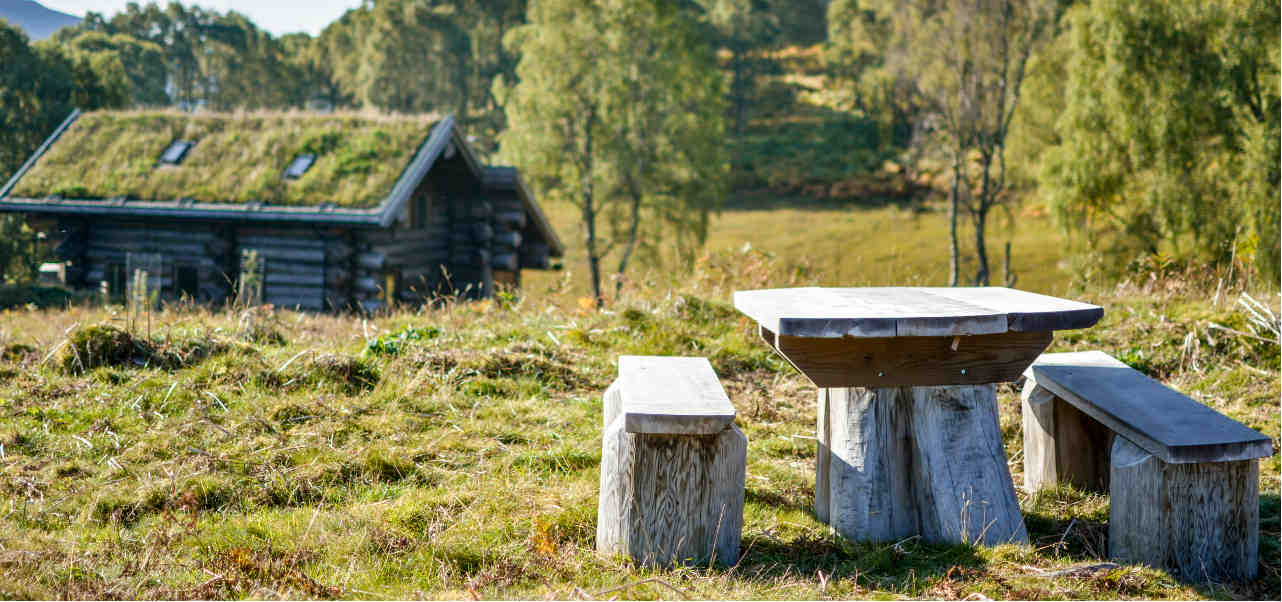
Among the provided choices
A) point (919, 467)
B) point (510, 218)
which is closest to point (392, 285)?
point (510, 218)

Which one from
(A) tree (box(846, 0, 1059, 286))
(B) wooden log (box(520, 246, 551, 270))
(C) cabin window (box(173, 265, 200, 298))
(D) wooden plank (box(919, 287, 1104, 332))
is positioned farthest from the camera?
(A) tree (box(846, 0, 1059, 286))

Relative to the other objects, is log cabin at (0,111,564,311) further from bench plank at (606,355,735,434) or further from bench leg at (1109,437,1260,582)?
bench leg at (1109,437,1260,582)

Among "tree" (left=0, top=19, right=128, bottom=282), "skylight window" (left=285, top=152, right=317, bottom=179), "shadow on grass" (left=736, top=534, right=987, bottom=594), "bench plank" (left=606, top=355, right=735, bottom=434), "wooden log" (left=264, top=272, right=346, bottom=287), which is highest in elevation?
"tree" (left=0, top=19, right=128, bottom=282)

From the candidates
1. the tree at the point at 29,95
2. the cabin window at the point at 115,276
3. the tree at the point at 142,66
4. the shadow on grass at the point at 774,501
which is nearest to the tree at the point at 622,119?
A: the cabin window at the point at 115,276

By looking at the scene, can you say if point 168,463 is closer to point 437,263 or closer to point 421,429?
point 421,429

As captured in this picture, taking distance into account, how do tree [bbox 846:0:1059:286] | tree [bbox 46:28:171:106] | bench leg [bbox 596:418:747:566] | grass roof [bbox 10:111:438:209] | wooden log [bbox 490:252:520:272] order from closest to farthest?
1. bench leg [bbox 596:418:747:566]
2. grass roof [bbox 10:111:438:209]
3. wooden log [bbox 490:252:520:272]
4. tree [bbox 846:0:1059:286]
5. tree [bbox 46:28:171:106]

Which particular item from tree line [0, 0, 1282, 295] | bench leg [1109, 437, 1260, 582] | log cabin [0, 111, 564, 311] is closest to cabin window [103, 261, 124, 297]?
log cabin [0, 111, 564, 311]

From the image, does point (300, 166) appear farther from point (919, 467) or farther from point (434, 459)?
point (919, 467)

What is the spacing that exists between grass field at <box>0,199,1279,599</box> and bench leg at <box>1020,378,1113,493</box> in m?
0.15

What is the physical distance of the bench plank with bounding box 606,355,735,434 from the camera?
3.18 meters

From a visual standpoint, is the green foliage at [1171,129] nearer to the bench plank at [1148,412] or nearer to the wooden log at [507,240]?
the wooden log at [507,240]

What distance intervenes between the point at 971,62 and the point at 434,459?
2205 centimetres

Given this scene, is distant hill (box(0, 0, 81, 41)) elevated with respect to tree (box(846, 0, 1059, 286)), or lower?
lower

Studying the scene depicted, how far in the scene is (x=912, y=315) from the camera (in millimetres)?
3324
